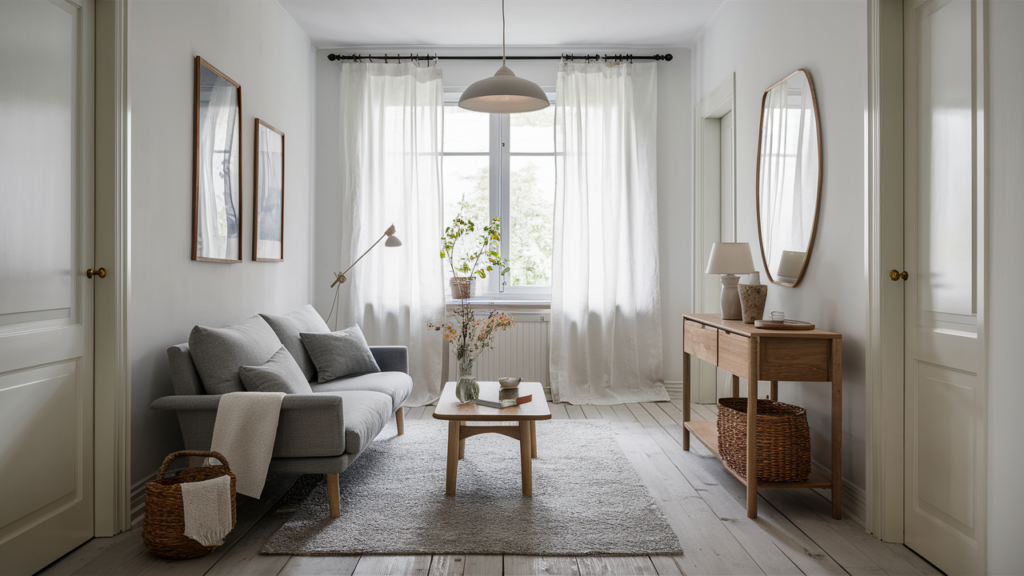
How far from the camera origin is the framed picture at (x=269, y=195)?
3.72 metres

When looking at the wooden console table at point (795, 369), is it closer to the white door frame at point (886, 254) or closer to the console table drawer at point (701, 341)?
the white door frame at point (886, 254)

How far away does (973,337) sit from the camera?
1983 mm

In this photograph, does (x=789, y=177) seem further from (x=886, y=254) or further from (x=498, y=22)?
(x=498, y=22)

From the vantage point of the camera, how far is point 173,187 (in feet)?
9.28

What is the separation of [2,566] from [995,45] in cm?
353

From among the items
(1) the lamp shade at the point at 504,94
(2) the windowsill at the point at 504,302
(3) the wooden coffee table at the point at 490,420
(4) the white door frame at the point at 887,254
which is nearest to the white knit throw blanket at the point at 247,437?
(3) the wooden coffee table at the point at 490,420

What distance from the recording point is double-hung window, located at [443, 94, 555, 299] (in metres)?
5.00

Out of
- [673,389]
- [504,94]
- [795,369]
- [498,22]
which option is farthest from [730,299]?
[498,22]

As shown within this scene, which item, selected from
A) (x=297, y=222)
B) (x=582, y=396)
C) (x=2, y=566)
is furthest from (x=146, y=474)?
(x=582, y=396)

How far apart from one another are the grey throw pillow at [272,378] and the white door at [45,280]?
0.56 metres

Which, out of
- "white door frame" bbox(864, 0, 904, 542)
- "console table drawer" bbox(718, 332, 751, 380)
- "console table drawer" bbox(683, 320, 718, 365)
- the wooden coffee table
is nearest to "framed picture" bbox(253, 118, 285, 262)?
the wooden coffee table

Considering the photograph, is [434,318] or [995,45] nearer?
[995,45]

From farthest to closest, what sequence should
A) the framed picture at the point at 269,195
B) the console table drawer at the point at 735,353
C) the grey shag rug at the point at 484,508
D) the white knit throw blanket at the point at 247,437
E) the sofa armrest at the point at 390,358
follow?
the sofa armrest at the point at 390,358, the framed picture at the point at 269,195, the console table drawer at the point at 735,353, the white knit throw blanket at the point at 247,437, the grey shag rug at the point at 484,508

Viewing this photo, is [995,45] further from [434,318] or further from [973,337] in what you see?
[434,318]
